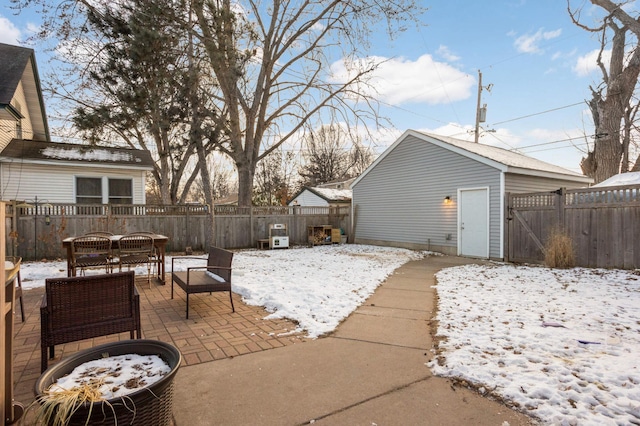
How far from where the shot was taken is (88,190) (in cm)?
1191

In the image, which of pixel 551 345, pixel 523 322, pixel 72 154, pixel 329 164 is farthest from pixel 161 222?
pixel 329 164

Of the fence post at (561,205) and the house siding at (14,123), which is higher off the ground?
the house siding at (14,123)

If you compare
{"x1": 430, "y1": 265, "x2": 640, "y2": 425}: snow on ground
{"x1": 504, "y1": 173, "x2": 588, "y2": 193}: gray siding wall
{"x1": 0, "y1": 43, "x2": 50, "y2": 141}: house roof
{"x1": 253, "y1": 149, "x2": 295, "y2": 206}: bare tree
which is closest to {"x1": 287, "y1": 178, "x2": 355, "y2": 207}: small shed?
{"x1": 253, "y1": 149, "x2": 295, "y2": 206}: bare tree

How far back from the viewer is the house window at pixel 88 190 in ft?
38.5

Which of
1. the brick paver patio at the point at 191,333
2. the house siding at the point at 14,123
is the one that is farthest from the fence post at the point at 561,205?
the house siding at the point at 14,123

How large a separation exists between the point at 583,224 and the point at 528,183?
2790mm

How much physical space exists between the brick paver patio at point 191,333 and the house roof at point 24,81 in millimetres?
4796

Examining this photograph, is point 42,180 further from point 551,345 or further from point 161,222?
point 551,345

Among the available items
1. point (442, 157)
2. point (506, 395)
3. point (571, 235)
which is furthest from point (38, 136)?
point (571, 235)

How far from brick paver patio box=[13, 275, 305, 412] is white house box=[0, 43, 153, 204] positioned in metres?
7.93

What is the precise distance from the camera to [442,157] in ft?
37.3

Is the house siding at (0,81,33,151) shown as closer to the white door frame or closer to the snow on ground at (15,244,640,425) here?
the snow on ground at (15,244,640,425)

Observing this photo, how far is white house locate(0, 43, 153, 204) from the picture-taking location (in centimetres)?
1073

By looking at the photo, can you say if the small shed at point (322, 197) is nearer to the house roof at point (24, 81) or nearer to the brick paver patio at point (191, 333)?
the house roof at point (24, 81)
